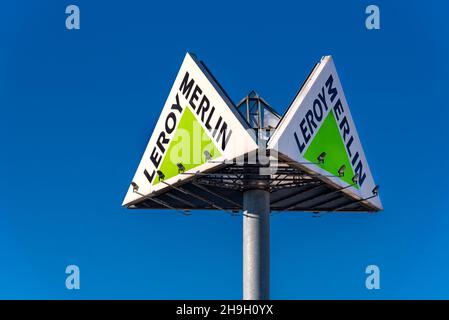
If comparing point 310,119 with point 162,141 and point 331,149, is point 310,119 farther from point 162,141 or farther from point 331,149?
point 162,141

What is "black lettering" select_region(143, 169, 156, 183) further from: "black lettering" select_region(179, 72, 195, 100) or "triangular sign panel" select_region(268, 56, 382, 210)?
"triangular sign panel" select_region(268, 56, 382, 210)

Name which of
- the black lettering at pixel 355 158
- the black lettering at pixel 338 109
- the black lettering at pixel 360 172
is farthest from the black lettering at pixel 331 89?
the black lettering at pixel 360 172

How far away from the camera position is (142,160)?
62.5m

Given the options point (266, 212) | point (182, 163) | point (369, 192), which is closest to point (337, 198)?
point (369, 192)

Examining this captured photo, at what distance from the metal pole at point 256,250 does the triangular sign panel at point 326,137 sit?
188 inches

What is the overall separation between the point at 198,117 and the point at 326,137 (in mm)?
7659

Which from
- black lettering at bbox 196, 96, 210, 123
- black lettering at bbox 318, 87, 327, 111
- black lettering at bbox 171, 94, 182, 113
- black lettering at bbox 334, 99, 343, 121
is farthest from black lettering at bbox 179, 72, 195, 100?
black lettering at bbox 334, 99, 343, 121

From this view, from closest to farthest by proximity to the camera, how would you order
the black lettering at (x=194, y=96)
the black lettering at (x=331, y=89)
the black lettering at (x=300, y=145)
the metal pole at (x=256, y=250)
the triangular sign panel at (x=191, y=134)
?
the triangular sign panel at (x=191, y=134), the black lettering at (x=300, y=145), the black lettering at (x=194, y=96), the metal pole at (x=256, y=250), the black lettering at (x=331, y=89)

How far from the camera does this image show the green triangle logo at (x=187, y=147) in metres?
55.0

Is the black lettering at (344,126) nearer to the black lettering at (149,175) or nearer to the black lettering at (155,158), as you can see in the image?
the black lettering at (155,158)

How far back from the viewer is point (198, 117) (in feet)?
184

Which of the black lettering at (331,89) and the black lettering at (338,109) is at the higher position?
the black lettering at (331,89)
